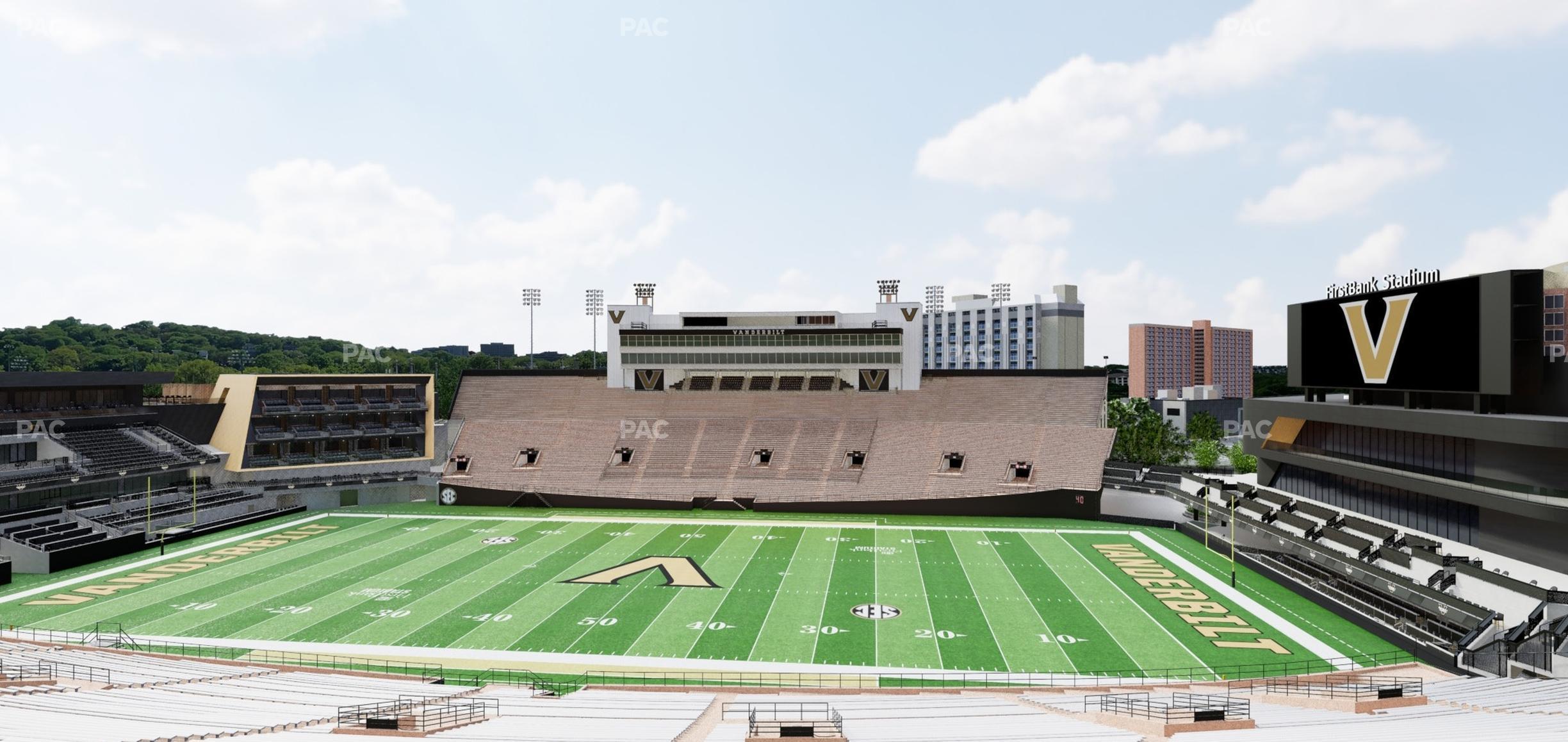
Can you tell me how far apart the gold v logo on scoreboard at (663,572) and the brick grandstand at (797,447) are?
13.0 m

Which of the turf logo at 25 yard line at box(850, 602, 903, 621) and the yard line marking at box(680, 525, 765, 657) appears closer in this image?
the yard line marking at box(680, 525, 765, 657)

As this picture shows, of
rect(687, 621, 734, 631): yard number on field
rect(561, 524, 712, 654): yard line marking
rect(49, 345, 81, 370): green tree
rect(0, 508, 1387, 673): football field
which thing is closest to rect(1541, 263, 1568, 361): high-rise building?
rect(0, 508, 1387, 673): football field

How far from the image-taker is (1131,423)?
57.7 meters

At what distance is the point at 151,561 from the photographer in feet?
112

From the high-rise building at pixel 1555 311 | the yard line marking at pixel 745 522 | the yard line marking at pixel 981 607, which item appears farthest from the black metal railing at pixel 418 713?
the high-rise building at pixel 1555 311

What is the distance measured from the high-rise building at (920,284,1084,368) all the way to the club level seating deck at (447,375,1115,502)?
271 feet

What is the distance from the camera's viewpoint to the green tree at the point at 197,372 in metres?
96.9

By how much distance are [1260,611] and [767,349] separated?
34610 mm

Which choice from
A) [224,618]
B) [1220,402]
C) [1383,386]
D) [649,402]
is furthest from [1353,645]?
[1220,402]

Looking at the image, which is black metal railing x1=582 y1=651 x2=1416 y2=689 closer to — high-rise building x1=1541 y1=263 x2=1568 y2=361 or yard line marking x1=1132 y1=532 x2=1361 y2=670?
yard line marking x1=1132 y1=532 x2=1361 y2=670

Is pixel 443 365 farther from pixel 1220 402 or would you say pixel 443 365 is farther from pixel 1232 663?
pixel 1232 663

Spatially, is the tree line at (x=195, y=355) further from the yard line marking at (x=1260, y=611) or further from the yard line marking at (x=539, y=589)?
the yard line marking at (x=1260, y=611)

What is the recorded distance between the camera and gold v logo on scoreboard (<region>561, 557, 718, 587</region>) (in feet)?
98.5

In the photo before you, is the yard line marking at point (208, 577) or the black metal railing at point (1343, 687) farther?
the yard line marking at point (208, 577)
